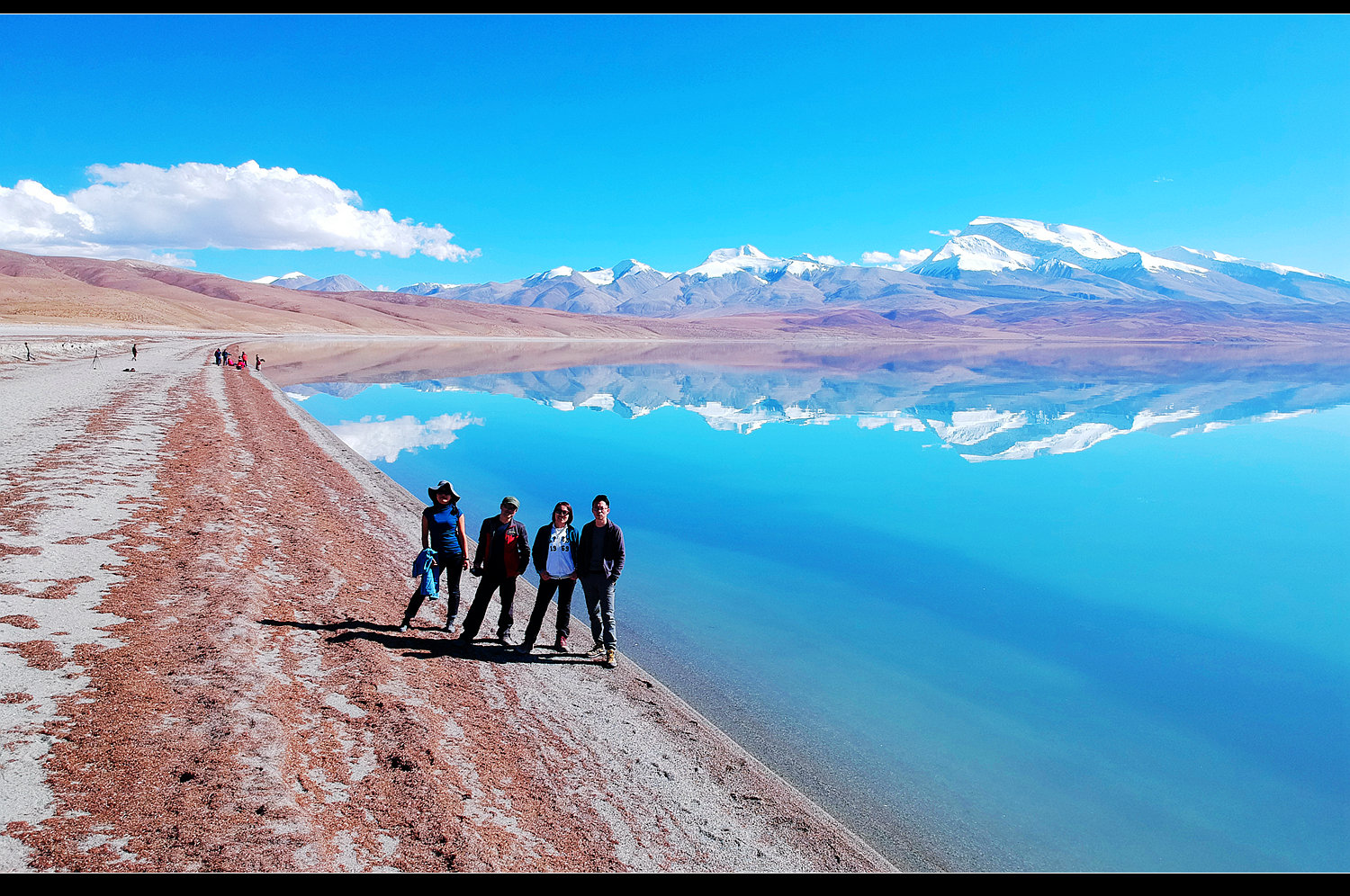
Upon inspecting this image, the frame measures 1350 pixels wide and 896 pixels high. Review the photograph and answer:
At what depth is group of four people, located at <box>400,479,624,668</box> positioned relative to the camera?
7.32m

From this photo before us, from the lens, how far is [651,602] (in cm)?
1093

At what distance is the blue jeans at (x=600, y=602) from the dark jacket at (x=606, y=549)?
3.4 inches

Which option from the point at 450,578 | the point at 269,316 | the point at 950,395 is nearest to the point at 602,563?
the point at 450,578

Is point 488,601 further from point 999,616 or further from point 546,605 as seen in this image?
point 999,616

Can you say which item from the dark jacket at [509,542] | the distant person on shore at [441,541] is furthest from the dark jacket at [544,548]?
the distant person on shore at [441,541]

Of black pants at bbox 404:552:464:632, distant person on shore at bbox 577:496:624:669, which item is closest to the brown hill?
black pants at bbox 404:552:464:632

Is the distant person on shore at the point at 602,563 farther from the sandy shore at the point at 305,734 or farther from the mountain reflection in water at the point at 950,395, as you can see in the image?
the mountain reflection in water at the point at 950,395

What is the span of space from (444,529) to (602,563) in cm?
174

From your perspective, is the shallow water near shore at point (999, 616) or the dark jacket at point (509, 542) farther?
the dark jacket at point (509, 542)

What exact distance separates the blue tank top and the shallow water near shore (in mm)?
1887

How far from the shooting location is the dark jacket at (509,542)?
7.38 metres

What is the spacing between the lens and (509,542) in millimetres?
7375

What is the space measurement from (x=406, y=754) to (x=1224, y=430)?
36.6m

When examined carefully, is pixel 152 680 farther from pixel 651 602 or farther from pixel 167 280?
pixel 167 280
